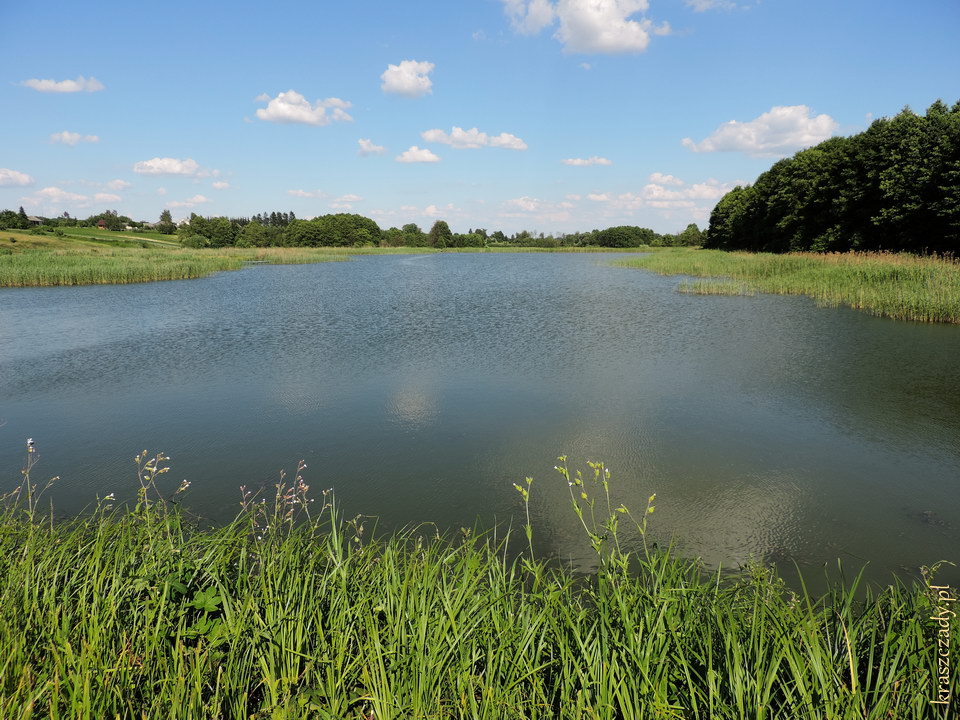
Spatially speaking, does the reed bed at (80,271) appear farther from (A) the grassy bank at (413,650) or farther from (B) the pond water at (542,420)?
(A) the grassy bank at (413,650)

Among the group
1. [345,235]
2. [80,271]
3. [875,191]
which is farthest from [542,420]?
[345,235]

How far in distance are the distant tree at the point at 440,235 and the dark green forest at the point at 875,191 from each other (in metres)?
71.6

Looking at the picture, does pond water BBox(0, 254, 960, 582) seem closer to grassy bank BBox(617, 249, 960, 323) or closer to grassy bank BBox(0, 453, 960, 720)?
grassy bank BBox(617, 249, 960, 323)

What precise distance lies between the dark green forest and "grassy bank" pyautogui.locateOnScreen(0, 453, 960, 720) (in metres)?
A: 27.8

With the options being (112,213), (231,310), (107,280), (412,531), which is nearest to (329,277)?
(107,280)

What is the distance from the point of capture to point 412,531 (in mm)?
4129

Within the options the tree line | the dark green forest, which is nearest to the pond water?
the dark green forest

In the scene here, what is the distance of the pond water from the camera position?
4.56m

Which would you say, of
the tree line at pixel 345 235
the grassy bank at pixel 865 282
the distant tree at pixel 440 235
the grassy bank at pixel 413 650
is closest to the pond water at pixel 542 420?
the grassy bank at pixel 865 282

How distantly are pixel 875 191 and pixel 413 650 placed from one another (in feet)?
119

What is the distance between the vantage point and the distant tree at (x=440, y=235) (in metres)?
109

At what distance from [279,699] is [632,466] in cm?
417

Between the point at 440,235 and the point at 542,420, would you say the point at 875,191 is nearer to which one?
the point at 542,420

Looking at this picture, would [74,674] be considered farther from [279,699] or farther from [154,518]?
[154,518]
